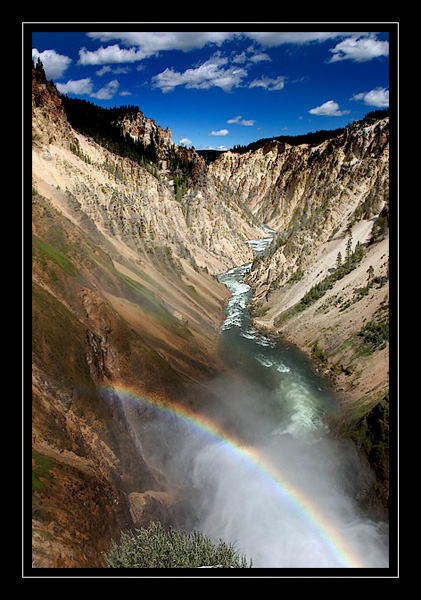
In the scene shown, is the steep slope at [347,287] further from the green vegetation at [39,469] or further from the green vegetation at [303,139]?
the green vegetation at [303,139]

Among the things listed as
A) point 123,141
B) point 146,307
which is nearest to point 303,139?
point 123,141

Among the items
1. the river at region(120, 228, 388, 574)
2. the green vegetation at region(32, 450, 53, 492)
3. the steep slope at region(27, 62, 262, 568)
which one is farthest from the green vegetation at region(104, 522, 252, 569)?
the green vegetation at region(32, 450, 53, 492)

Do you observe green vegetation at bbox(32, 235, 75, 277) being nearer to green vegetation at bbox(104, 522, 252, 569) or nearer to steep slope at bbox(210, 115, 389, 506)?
green vegetation at bbox(104, 522, 252, 569)

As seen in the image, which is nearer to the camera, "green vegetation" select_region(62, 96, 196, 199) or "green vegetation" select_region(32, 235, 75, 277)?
"green vegetation" select_region(32, 235, 75, 277)

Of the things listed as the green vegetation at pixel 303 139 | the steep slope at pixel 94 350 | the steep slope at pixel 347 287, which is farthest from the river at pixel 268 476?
the green vegetation at pixel 303 139
